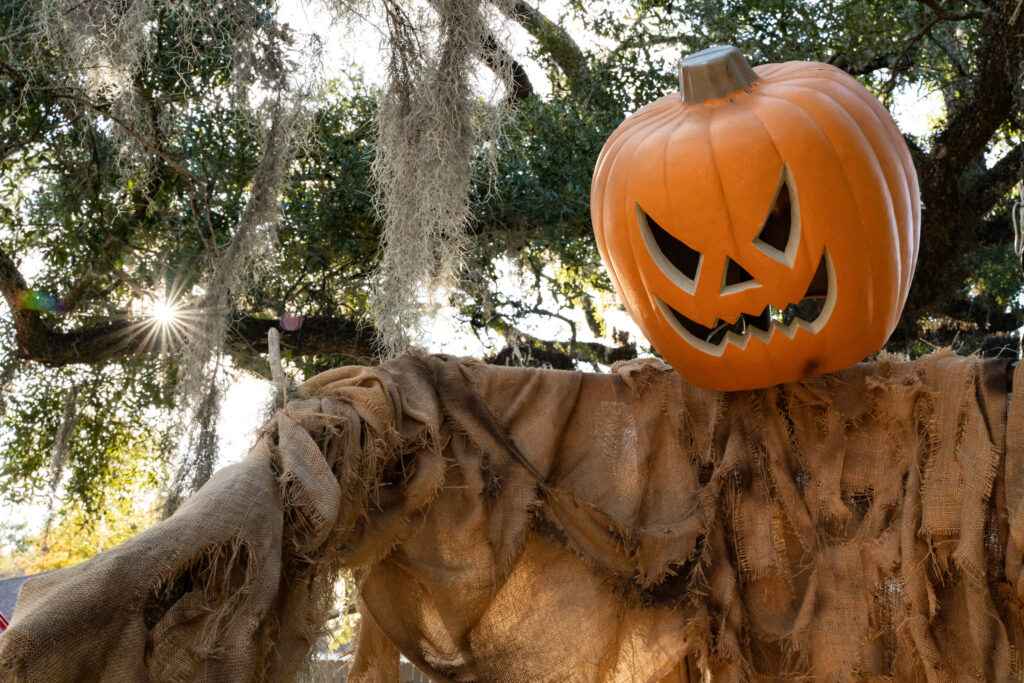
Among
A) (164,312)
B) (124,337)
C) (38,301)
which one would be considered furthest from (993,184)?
(38,301)

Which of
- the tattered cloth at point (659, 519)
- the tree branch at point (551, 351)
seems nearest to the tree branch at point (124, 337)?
the tree branch at point (551, 351)

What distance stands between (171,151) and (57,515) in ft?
6.37

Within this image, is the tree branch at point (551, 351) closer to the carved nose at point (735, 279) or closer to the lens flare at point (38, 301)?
the carved nose at point (735, 279)

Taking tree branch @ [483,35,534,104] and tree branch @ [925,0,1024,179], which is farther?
tree branch @ [925,0,1024,179]

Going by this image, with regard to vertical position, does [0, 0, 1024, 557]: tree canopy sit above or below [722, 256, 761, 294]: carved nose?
above

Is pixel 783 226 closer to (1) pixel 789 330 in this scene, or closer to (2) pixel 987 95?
(1) pixel 789 330

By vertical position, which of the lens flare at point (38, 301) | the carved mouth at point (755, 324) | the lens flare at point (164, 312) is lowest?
the carved mouth at point (755, 324)

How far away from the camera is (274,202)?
3.39 metres

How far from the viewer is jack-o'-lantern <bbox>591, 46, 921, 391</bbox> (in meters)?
2.08

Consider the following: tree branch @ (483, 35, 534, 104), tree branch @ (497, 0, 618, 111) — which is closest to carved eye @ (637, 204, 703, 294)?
tree branch @ (483, 35, 534, 104)

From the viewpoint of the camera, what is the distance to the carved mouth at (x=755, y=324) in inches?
85.8

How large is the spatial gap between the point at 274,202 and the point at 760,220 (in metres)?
1.93

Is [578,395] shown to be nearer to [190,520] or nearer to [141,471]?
[190,520]

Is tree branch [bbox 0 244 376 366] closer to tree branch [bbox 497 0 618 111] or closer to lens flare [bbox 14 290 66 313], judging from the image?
lens flare [bbox 14 290 66 313]
